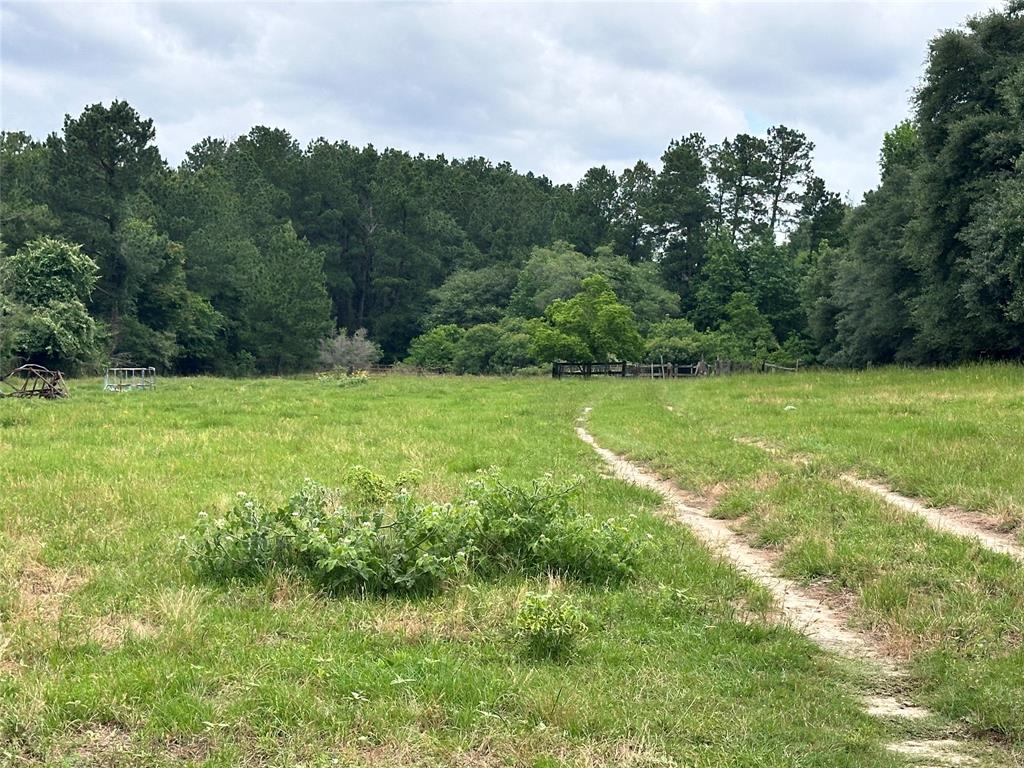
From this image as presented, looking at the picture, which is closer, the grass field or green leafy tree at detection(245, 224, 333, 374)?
the grass field

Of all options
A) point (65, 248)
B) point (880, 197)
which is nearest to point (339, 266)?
point (65, 248)

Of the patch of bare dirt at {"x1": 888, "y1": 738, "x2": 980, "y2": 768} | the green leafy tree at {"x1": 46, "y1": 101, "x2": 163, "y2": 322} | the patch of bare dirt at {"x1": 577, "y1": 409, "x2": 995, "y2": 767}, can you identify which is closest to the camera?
the patch of bare dirt at {"x1": 888, "y1": 738, "x2": 980, "y2": 768}

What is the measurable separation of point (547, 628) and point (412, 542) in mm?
1846

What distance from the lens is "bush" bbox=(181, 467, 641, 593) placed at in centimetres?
622

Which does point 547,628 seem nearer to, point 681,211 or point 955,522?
point 955,522

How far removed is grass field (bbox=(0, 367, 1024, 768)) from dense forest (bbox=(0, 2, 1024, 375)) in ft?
70.4

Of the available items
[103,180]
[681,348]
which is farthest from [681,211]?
[103,180]

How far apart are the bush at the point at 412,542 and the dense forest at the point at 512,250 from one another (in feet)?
77.7

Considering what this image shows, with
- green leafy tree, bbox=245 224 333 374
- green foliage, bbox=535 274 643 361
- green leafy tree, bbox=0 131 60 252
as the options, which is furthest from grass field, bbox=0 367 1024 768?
green leafy tree, bbox=245 224 333 374

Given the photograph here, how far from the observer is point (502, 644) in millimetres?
5160

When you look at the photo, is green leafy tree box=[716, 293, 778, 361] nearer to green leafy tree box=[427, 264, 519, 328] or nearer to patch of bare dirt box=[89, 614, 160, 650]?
green leafy tree box=[427, 264, 519, 328]

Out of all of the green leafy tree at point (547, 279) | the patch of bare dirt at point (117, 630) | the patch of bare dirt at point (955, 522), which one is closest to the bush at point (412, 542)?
the patch of bare dirt at point (117, 630)

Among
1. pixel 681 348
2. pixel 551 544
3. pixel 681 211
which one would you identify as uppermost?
pixel 681 211

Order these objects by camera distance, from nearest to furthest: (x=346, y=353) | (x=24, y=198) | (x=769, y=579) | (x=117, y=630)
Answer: (x=117, y=630)
(x=769, y=579)
(x=24, y=198)
(x=346, y=353)
